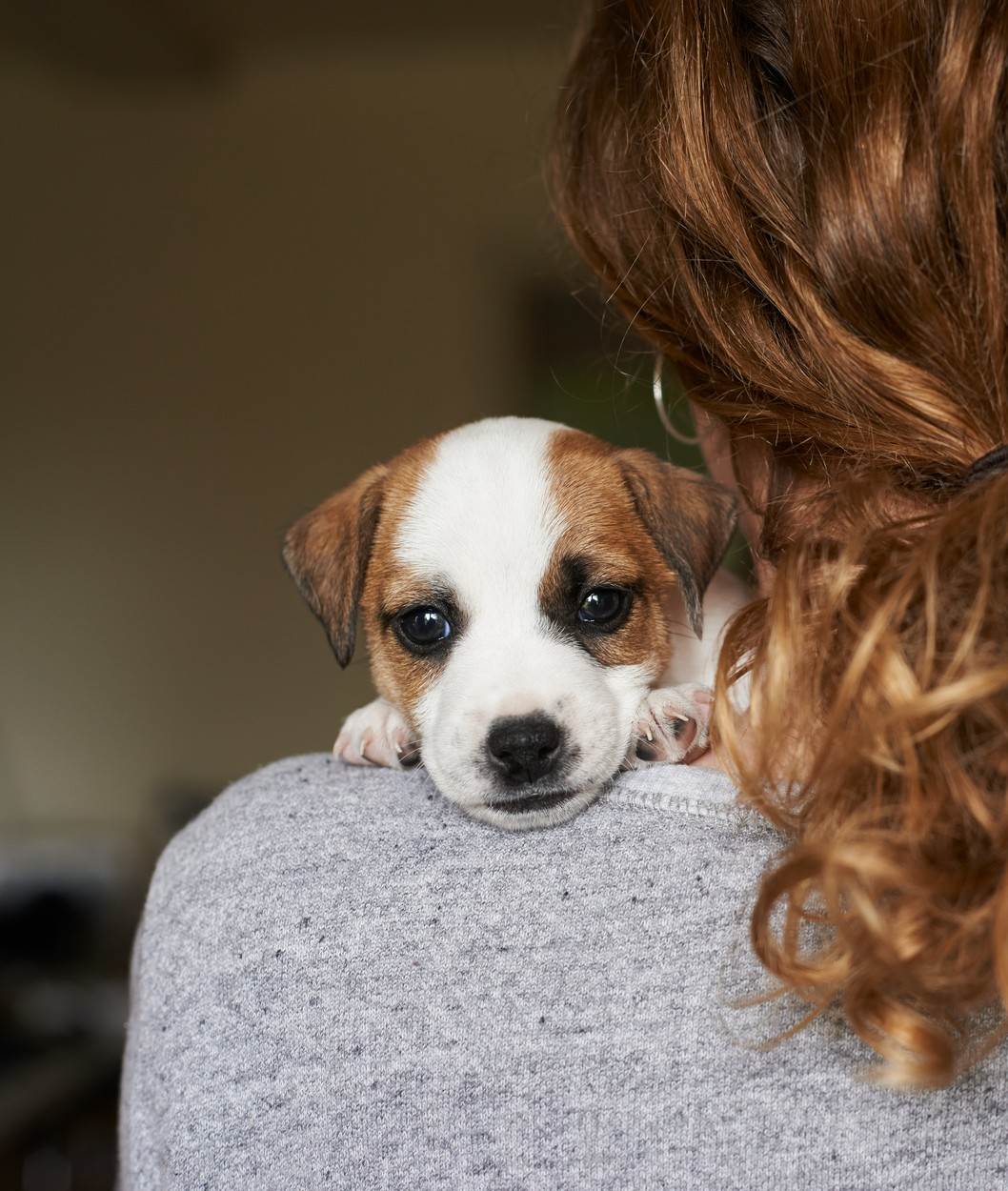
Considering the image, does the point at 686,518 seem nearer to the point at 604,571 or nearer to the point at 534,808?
the point at 604,571

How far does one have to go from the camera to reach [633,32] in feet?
5.13

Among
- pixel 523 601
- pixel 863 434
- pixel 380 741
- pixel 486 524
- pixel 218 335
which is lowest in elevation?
pixel 218 335

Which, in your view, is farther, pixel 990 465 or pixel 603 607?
pixel 603 607

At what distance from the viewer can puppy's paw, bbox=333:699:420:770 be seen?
1884mm

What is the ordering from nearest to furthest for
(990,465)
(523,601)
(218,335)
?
(990,465) → (523,601) → (218,335)

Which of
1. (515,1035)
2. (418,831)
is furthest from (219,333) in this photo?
(515,1035)

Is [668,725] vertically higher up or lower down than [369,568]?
lower down

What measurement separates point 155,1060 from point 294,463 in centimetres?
662

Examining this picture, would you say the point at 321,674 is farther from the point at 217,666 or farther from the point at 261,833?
the point at 261,833

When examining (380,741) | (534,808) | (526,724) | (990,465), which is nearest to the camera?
(990,465)

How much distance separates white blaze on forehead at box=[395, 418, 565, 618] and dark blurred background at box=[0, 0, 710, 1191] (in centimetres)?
478

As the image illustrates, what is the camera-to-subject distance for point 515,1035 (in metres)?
1.13

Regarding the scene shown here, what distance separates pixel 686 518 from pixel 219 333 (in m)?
6.11

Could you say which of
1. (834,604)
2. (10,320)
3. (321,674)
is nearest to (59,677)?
(321,674)
